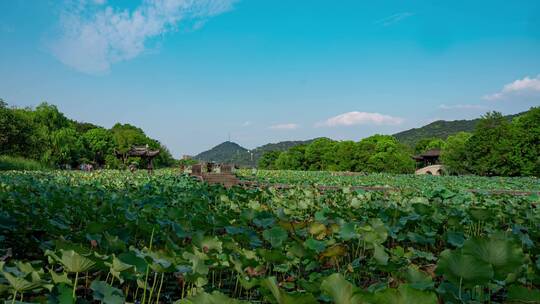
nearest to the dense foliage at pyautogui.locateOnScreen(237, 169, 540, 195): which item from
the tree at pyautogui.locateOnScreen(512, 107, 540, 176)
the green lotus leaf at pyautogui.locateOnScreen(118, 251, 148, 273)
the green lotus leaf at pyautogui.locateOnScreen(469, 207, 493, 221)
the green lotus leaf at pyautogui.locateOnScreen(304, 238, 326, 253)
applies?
the green lotus leaf at pyautogui.locateOnScreen(469, 207, 493, 221)

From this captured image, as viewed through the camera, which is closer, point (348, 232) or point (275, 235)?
point (275, 235)

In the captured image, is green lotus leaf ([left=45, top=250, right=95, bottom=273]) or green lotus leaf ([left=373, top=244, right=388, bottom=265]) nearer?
green lotus leaf ([left=45, top=250, right=95, bottom=273])

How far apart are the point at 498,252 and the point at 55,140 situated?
48.5 m

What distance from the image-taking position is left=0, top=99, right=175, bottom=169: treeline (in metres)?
32.6

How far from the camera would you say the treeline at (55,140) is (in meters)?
32.6

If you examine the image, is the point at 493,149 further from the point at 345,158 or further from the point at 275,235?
the point at 275,235

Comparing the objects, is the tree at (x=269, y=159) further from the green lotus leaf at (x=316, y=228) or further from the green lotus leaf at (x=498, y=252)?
the green lotus leaf at (x=498, y=252)

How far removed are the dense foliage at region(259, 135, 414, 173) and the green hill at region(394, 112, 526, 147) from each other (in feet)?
259

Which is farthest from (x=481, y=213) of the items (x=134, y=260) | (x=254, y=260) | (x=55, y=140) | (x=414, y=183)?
(x=55, y=140)

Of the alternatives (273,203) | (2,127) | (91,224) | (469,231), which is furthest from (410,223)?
(2,127)

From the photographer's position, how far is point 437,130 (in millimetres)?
153500

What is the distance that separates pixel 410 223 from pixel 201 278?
98.8 inches

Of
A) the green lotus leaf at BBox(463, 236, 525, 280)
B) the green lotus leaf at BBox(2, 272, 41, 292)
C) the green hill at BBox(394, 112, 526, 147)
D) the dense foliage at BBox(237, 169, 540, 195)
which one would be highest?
the green hill at BBox(394, 112, 526, 147)

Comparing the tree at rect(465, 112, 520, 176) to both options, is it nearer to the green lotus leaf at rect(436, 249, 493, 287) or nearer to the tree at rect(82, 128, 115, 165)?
the green lotus leaf at rect(436, 249, 493, 287)
